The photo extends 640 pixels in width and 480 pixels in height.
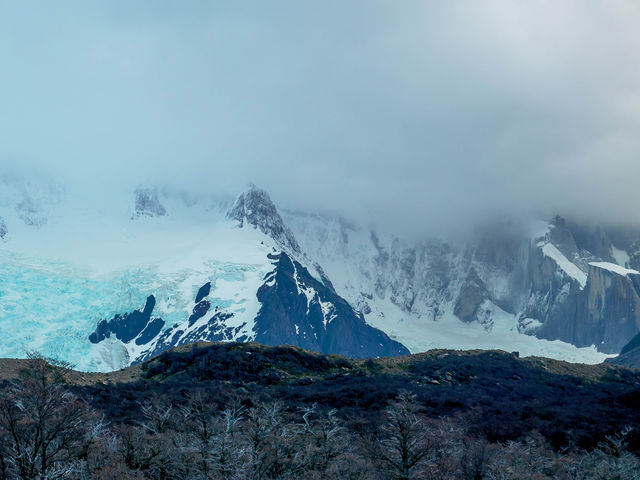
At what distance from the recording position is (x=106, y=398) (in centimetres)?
10862

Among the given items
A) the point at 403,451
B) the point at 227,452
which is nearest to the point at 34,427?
the point at 227,452

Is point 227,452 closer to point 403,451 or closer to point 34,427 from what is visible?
point 403,451

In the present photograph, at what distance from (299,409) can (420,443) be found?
1867 inches

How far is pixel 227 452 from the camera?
55.8 metres

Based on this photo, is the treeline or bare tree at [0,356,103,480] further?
the treeline

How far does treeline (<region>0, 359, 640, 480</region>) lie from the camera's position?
45.7 metres

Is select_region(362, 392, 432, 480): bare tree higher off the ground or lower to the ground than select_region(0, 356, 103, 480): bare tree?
lower

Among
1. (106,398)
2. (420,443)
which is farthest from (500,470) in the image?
(106,398)

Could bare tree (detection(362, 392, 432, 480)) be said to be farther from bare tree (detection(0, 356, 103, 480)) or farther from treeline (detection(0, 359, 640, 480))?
bare tree (detection(0, 356, 103, 480))

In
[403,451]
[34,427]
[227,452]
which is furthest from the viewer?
[227,452]

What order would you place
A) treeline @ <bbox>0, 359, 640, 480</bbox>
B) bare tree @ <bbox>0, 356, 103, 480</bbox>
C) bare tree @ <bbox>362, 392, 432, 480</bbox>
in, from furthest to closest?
1. bare tree @ <bbox>362, 392, 432, 480</bbox>
2. treeline @ <bbox>0, 359, 640, 480</bbox>
3. bare tree @ <bbox>0, 356, 103, 480</bbox>

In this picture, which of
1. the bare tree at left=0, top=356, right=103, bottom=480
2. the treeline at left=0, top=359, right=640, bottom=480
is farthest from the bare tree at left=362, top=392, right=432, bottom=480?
the bare tree at left=0, top=356, right=103, bottom=480

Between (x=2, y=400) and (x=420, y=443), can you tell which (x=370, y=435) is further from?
(x=2, y=400)

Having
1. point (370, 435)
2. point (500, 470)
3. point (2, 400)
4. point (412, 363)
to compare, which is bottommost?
point (412, 363)
